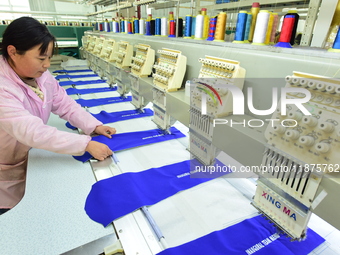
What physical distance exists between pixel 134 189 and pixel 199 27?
1319 mm

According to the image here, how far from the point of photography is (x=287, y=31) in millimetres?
1095

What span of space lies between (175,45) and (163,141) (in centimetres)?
83

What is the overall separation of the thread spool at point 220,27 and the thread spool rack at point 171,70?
298mm


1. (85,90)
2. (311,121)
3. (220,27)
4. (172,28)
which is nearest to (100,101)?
(85,90)

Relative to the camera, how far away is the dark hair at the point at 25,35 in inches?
41.6

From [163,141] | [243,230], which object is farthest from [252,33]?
[243,230]

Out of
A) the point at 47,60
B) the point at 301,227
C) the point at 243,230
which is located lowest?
the point at 243,230

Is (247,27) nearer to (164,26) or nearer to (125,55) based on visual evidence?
(164,26)

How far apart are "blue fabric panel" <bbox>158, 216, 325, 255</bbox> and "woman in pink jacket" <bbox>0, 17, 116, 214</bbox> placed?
2.57ft

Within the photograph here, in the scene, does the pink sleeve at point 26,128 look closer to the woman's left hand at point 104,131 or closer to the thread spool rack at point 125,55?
the woman's left hand at point 104,131

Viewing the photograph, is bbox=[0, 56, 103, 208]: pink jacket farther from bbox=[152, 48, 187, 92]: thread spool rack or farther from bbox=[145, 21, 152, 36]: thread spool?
bbox=[145, 21, 152, 36]: thread spool

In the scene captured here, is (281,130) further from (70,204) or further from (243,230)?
(70,204)

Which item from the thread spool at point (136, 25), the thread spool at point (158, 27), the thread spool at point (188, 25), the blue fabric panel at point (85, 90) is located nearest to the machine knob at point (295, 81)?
the thread spool at point (188, 25)

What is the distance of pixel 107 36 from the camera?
3844 mm
